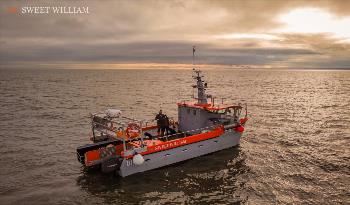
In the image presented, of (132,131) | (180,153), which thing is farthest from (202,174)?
(132,131)

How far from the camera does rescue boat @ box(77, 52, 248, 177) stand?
45.5 feet

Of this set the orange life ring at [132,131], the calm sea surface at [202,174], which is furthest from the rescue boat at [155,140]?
the calm sea surface at [202,174]

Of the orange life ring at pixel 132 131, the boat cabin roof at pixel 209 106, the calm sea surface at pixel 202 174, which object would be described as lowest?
the calm sea surface at pixel 202 174

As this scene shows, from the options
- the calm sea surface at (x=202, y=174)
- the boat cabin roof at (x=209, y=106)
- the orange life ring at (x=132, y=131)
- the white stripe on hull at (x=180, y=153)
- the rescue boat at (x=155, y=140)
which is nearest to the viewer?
the calm sea surface at (x=202, y=174)

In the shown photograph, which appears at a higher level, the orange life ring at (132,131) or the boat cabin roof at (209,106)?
the boat cabin roof at (209,106)

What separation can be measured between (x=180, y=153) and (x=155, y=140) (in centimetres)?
158

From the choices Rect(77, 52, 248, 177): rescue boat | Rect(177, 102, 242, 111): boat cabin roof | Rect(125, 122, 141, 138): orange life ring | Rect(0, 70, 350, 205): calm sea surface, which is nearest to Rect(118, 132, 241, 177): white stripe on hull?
Rect(77, 52, 248, 177): rescue boat

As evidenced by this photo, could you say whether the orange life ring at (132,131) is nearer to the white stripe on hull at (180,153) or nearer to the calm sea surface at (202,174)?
the white stripe on hull at (180,153)

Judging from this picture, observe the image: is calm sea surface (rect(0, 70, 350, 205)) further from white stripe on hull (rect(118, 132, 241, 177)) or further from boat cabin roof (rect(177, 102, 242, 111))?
boat cabin roof (rect(177, 102, 242, 111))

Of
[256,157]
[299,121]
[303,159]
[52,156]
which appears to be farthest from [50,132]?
[299,121]

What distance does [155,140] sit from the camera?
15.3 m

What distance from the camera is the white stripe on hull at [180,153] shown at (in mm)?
14078

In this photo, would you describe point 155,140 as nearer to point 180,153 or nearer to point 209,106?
point 180,153

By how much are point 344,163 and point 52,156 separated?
1726 centimetres
